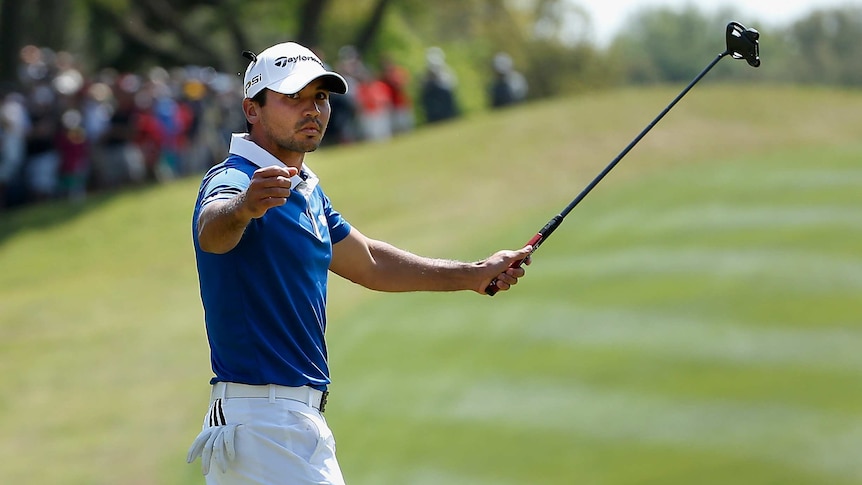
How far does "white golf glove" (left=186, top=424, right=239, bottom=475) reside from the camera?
4859 millimetres

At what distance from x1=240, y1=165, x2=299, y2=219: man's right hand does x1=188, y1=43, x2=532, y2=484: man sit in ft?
0.99

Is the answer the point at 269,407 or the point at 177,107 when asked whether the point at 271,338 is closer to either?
the point at 269,407

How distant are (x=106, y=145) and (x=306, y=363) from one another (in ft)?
62.4

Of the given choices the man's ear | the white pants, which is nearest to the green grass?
the white pants

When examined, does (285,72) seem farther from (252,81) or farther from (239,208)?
(239,208)

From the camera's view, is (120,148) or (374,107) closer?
(120,148)

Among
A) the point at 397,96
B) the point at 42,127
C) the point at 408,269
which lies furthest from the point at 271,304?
the point at 397,96

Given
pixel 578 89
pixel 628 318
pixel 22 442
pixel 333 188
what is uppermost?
pixel 578 89

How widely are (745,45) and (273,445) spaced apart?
2497 mm

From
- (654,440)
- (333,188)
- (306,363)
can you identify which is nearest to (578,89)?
(333,188)

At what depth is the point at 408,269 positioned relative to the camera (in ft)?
18.9

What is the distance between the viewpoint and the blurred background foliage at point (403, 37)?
37500 mm

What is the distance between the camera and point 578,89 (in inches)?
2181

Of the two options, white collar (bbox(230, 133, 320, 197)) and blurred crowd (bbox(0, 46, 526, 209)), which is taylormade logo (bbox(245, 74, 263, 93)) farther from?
blurred crowd (bbox(0, 46, 526, 209))
